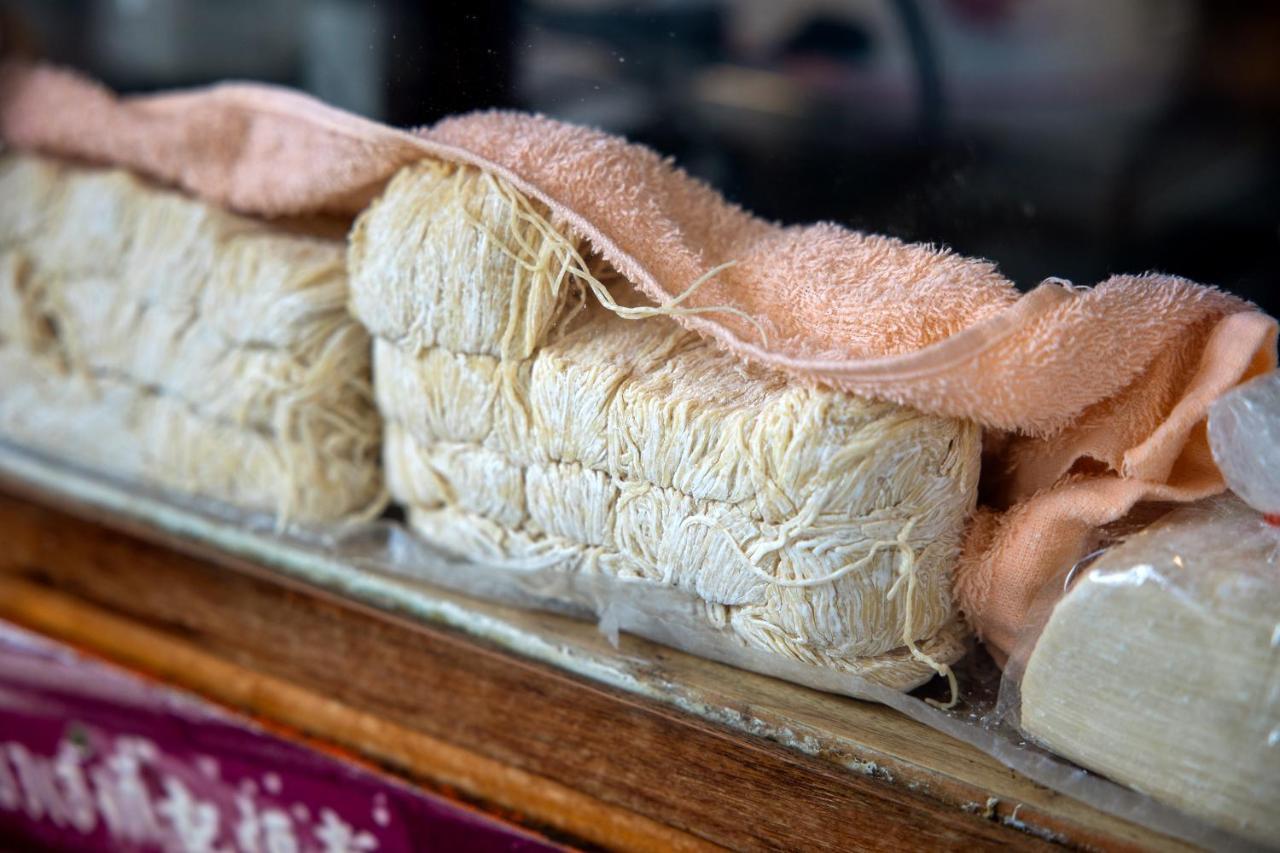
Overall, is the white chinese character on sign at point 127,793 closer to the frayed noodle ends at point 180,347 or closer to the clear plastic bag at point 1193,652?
the frayed noodle ends at point 180,347

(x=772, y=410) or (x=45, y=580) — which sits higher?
(x=772, y=410)

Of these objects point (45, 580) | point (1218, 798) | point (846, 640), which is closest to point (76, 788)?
point (45, 580)

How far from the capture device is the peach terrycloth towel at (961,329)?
521 millimetres

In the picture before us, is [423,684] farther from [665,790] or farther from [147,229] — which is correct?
[147,229]

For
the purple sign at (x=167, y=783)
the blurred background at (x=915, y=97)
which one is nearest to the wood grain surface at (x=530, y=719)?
the purple sign at (x=167, y=783)

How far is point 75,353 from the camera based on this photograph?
0.84 m

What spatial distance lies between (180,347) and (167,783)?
0.31 meters

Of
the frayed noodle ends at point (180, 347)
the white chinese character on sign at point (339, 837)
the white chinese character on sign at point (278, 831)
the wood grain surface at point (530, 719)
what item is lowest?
the white chinese character on sign at point (278, 831)

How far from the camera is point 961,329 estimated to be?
542 millimetres

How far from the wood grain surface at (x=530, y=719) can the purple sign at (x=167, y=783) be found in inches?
0.7

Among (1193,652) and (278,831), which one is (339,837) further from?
(1193,652)

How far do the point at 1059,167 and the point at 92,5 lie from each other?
30.0 inches

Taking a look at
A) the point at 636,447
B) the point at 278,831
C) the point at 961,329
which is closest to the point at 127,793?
the point at 278,831

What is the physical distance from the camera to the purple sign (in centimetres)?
69
